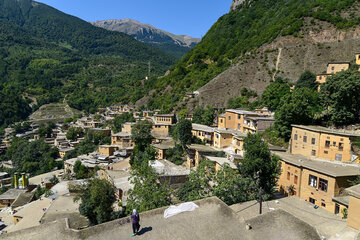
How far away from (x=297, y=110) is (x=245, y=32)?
5241 centimetres

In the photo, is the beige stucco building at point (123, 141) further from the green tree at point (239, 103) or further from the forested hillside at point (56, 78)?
the forested hillside at point (56, 78)

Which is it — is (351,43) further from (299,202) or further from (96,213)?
(96,213)

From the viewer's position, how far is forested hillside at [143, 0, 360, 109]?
51.5m

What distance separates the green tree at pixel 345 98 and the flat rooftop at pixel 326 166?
543 cm

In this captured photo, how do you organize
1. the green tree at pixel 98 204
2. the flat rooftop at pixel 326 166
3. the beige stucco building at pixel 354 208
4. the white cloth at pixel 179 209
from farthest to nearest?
the green tree at pixel 98 204 → the flat rooftop at pixel 326 166 → the beige stucco building at pixel 354 208 → the white cloth at pixel 179 209

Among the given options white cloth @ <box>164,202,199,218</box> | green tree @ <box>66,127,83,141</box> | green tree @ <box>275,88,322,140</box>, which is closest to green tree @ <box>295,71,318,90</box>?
green tree @ <box>275,88,322,140</box>

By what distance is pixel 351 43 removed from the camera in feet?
147

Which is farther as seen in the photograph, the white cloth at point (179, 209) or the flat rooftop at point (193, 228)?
the white cloth at point (179, 209)

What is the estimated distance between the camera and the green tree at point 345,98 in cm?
2194

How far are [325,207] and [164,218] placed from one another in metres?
13.7

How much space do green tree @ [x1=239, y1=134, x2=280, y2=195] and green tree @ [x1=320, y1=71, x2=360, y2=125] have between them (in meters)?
8.58

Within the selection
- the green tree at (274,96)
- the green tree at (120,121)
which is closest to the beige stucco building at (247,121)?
the green tree at (274,96)

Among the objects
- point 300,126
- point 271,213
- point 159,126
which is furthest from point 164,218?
point 159,126

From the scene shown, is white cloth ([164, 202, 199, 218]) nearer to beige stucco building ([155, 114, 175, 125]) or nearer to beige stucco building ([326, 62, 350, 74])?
beige stucco building ([326, 62, 350, 74])
